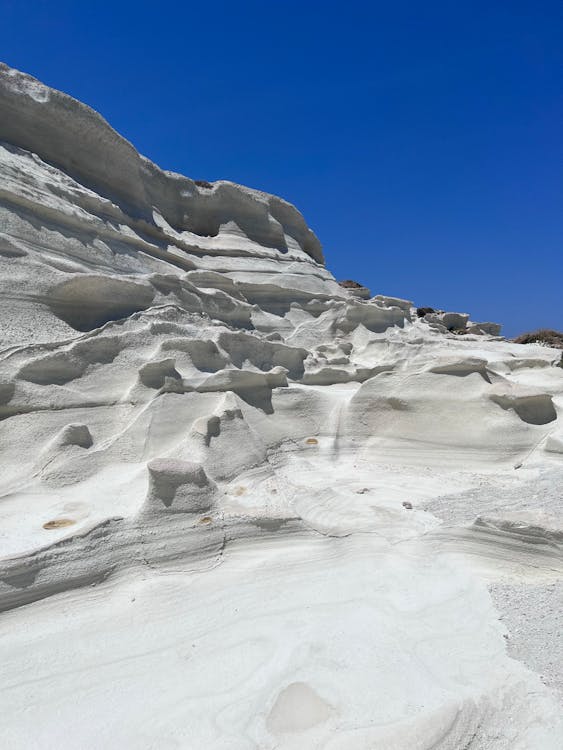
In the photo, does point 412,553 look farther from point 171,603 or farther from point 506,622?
point 171,603

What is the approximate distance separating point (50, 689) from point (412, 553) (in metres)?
1.93

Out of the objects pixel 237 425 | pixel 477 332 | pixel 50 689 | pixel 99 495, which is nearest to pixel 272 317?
pixel 237 425

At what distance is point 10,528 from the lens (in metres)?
2.73

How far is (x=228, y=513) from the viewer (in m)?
3.06

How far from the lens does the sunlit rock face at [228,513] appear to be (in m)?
1.90

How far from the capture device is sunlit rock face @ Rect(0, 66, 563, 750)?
190cm

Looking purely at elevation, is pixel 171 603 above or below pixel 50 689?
above

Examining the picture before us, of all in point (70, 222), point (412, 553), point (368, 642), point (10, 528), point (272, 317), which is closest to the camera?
point (368, 642)

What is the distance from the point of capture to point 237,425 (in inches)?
167

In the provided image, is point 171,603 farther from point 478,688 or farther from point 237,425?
point 237,425

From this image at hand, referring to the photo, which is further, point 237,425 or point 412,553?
point 237,425

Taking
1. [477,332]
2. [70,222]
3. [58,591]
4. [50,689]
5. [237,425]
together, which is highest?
[477,332]

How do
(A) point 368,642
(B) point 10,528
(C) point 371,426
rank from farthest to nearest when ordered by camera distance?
(C) point 371,426, (B) point 10,528, (A) point 368,642

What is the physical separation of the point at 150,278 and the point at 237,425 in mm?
2358
